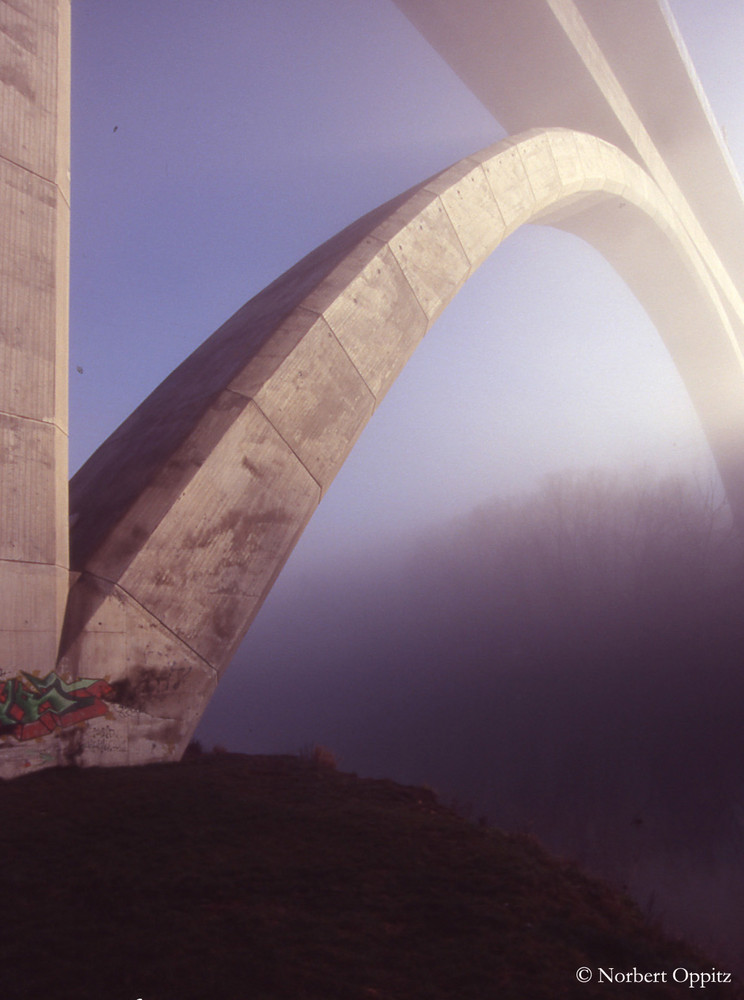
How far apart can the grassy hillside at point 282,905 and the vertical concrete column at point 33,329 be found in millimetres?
1522

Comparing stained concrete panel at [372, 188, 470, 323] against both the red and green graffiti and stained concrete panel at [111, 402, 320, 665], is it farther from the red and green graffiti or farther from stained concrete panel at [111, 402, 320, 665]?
the red and green graffiti

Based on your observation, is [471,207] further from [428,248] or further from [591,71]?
[591,71]

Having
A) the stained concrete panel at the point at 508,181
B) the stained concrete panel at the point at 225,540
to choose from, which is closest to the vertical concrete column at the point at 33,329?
the stained concrete panel at the point at 225,540

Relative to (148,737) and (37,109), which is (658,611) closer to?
(148,737)

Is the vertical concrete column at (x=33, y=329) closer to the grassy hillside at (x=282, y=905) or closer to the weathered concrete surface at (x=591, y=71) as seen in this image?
the grassy hillside at (x=282, y=905)

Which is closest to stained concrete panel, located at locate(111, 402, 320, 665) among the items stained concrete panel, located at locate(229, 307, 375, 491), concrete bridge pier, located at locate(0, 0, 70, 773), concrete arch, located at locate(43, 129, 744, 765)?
concrete arch, located at locate(43, 129, 744, 765)

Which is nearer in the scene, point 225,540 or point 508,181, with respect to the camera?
point 225,540

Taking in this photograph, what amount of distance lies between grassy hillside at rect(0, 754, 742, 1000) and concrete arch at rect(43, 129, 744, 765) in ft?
3.38

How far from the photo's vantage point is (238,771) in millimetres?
6754

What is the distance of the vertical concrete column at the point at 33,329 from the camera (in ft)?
18.9

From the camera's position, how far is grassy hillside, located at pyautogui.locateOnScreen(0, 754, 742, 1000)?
3109 millimetres

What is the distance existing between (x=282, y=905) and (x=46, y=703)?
9.94 feet

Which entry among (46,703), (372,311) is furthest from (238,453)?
(46,703)

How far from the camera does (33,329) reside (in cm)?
613
